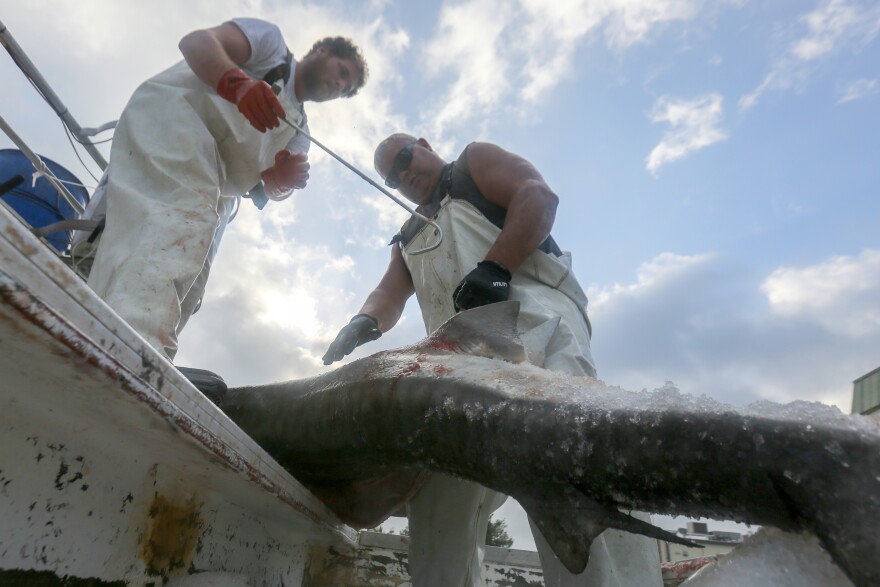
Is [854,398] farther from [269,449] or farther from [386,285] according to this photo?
[269,449]

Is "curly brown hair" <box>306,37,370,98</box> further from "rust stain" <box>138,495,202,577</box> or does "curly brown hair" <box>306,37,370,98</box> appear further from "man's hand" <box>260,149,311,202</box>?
"rust stain" <box>138,495,202,577</box>

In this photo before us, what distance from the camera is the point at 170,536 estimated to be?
1211 millimetres

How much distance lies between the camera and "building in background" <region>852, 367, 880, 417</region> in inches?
541

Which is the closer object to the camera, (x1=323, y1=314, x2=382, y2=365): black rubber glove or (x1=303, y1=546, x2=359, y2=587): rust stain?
(x1=303, y1=546, x2=359, y2=587): rust stain

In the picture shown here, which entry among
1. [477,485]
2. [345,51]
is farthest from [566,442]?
[345,51]

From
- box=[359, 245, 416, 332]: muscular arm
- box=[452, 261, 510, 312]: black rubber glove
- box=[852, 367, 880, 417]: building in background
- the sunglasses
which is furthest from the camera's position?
box=[852, 367, 880, 417]: building in background

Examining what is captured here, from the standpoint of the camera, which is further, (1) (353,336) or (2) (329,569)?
(1) (353,336)

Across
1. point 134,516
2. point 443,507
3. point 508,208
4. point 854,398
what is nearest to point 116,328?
point 134,516

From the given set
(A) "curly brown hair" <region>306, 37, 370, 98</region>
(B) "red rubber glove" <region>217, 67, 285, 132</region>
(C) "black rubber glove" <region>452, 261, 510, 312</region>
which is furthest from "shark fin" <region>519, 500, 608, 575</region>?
(A) "curly brown hair" <region>306, 37, 370, 98</region>

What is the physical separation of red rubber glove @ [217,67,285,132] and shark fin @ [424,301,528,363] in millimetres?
1582

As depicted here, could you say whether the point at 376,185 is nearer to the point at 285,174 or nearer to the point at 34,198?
the point at 285,174

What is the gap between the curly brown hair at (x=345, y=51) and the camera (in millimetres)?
3365

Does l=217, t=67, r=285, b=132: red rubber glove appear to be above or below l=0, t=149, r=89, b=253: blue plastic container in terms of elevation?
below

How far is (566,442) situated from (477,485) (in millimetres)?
1081
